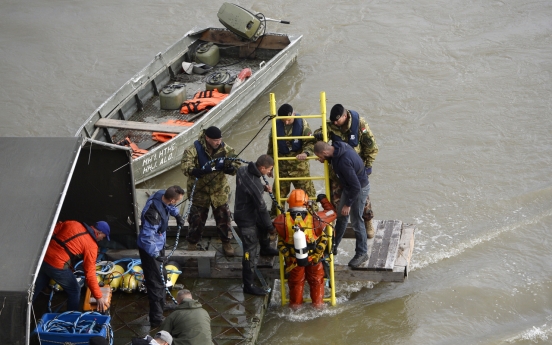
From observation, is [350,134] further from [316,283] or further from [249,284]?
[249,284]

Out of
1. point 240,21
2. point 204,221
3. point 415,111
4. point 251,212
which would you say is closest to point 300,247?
point 251,212

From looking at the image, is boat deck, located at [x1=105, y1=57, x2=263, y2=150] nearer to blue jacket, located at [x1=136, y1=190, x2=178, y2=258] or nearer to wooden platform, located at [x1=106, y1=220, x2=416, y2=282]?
wooden platform, located at [x1=106, y1=220, x2=416, y2=282]

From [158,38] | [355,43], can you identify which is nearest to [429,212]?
[355,43]

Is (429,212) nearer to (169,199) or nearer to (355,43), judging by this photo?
(169,199)

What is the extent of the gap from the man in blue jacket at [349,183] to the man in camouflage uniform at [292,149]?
0.53 m

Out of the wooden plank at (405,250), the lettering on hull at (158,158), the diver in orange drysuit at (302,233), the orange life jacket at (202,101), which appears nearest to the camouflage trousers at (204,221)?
the diver in orange drysuit at (302,233)

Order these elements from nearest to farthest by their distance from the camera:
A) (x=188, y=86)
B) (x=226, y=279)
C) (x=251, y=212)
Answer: (x=251, y=212) < (x=226, y=279) < (x=188, y=86)

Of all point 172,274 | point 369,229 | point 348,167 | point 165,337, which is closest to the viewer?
point 165,337

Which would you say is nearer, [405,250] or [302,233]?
[302,233]

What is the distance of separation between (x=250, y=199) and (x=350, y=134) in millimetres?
1568

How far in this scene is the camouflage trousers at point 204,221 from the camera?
33.7 feet

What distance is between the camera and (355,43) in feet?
63.0

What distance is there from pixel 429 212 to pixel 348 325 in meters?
3.37

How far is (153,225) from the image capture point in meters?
8.88
